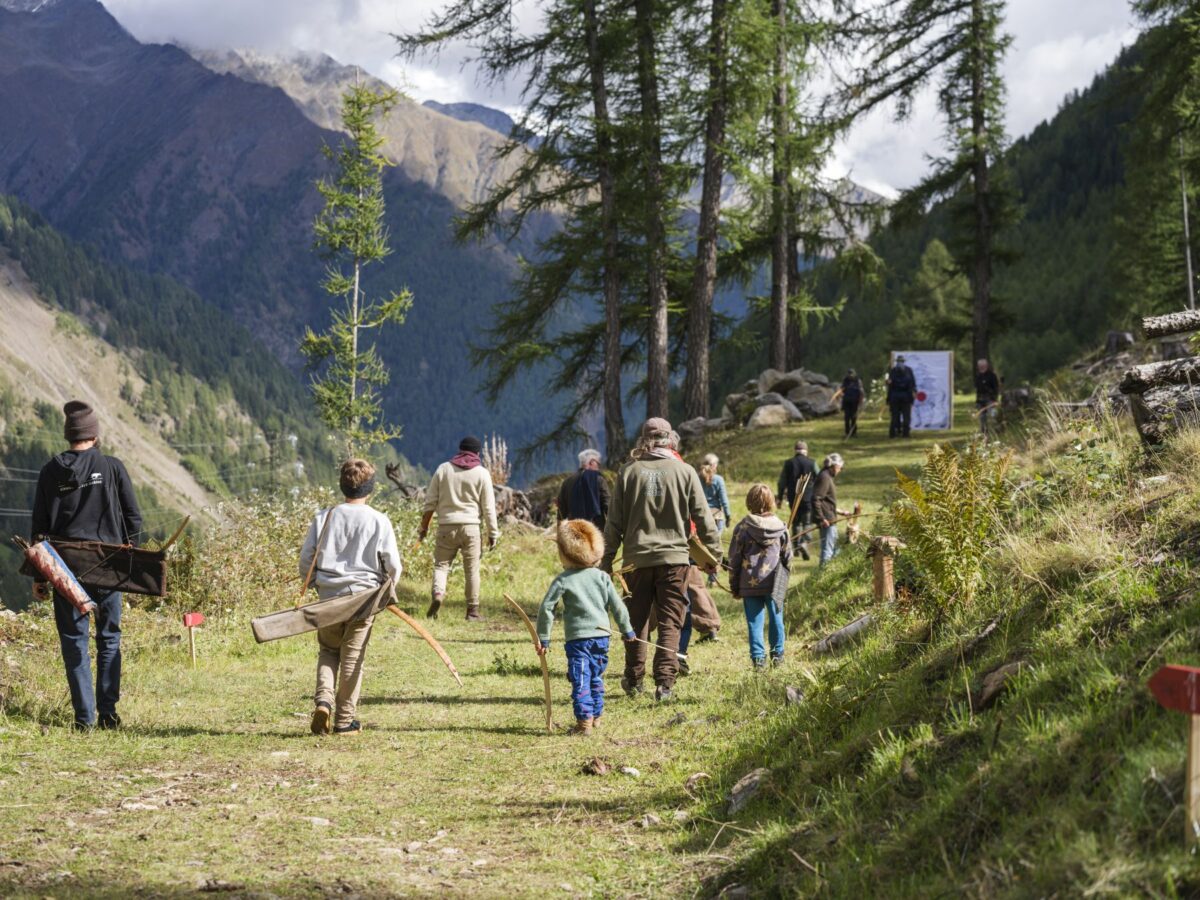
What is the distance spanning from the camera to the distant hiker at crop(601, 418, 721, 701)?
8.57m

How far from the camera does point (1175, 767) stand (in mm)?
3492

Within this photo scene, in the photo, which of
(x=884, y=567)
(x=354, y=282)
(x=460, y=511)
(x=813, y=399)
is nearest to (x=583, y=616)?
(x=884, y=567)

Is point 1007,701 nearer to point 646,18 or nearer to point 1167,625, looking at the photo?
point 1167,625

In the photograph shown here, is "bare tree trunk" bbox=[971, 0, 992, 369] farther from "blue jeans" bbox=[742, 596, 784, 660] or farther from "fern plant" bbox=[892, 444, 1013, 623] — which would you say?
"fern plant" bbox=[892, 444, 1013, 623]

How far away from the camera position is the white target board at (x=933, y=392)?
2683 centimetres

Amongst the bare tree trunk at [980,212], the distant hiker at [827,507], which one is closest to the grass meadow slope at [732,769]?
the distant hiker at [827,507]

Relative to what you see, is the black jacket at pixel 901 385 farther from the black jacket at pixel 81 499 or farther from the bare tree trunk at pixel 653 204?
the black jacket at pixel 81 499

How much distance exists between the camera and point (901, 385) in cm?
2533

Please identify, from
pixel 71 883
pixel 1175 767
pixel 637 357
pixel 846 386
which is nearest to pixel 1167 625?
pixel 1175 767

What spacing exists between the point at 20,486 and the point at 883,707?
559ft

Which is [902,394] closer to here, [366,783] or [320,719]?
[320,719]

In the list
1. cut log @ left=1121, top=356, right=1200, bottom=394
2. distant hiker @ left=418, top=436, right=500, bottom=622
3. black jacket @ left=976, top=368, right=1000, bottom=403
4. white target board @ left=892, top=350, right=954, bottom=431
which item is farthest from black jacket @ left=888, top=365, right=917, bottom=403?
cut log @ left=1121, top=356, right=1200, bottom=394

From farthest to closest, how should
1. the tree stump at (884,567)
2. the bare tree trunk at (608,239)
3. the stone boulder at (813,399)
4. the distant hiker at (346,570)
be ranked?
the stone boulder at (813,399) < the bare tree trunk at (608,239) < the tree stump at (884,567) < the distant hiker at (346,570)

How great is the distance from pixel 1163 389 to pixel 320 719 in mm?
6815
